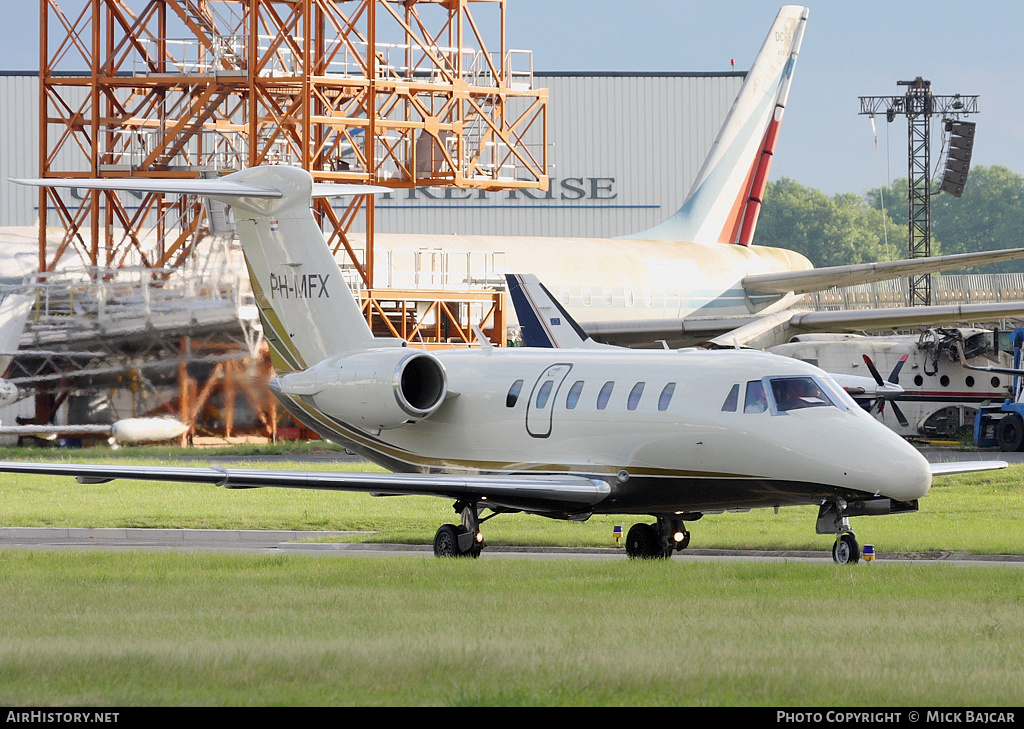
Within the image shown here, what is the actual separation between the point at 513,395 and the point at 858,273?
28.1 m

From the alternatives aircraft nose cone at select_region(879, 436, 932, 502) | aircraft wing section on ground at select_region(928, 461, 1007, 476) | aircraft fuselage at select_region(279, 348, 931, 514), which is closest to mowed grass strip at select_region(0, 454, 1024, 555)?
aircraft wing section on ground at select_region(928, 461, 1007, 476)

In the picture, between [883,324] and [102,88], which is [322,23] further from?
[883,324]

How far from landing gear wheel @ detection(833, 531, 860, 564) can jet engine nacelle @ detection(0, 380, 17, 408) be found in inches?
948

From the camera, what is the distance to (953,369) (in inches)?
1517

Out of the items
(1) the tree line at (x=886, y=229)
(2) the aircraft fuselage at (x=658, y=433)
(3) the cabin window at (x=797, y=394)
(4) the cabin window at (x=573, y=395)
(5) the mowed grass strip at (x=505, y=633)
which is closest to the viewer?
(5) the mowed grass strip at (x=505, y=633)

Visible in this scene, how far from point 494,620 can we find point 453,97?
28126 mm

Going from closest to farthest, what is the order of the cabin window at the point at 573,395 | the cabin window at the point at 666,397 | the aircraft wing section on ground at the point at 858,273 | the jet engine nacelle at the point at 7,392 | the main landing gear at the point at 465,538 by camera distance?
the cabin window at the point at 666,397 < the main landing gear at the point at 465,538 < the cabin window at the point at 573,395 < the jet engine nacelle at the point at 7,392 < the aircraft wing section on ground at the point at 858,273

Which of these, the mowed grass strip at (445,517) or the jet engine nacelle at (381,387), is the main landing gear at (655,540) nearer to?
the mowed grass strip at (445,517)

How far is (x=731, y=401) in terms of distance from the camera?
50.7 feet

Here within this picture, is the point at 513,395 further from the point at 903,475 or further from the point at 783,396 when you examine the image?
the point at 903,475

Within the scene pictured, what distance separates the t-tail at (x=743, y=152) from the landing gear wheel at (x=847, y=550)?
35.6m

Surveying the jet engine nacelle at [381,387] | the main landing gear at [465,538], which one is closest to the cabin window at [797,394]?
the main landing gear at [465,538]

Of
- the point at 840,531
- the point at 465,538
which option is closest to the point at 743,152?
the point at 465,538

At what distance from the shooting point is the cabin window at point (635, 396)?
16.2 m
